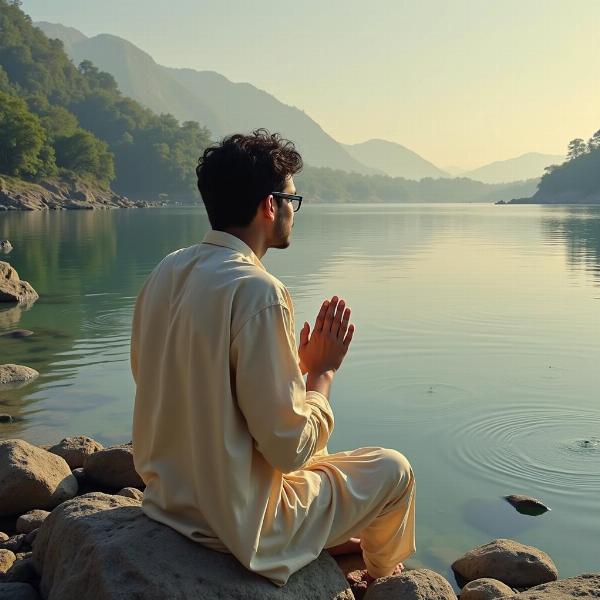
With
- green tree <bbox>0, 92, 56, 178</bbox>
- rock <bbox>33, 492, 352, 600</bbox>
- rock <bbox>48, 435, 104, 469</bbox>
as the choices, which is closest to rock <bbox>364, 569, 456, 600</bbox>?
rock <bbox>33, 492, 352, 600</bbox>

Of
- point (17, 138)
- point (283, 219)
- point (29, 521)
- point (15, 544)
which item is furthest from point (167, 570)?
point (17, 138)

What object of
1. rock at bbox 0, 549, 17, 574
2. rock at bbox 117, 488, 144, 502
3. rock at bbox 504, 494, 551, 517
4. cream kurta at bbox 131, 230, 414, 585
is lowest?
rock at bbox 504, 494, 551, 517

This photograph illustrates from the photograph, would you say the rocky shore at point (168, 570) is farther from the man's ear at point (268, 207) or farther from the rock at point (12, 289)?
the rock at point (12, 289)

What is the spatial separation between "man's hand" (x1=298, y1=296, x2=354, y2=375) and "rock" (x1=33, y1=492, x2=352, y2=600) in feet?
2.43

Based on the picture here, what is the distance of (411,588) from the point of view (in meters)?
3.34

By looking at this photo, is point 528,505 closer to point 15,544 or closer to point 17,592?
point 15,544

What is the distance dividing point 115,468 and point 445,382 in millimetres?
4495

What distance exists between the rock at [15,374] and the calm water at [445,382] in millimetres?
157

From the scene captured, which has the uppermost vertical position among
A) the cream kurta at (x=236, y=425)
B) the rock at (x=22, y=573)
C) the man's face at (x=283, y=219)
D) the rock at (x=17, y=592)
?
the man's face at (x=283, y=219)

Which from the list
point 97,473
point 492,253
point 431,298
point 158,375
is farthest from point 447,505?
point 492,253

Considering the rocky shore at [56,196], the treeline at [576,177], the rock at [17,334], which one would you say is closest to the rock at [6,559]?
the rock at [17,334]

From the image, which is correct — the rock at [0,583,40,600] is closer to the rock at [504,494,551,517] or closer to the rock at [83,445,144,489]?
the rock at [83,445,144,489]

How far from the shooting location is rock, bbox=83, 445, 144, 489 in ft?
17.8

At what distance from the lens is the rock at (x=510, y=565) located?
4281 mm
